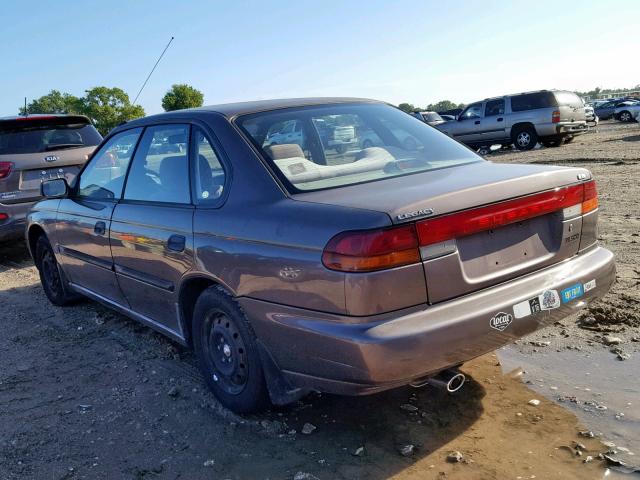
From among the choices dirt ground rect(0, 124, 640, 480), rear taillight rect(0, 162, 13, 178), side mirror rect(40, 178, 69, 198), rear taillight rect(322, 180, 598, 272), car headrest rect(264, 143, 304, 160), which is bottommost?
dirt ground rect(0, 124, 640, 480)

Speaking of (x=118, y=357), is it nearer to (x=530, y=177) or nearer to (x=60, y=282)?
(x=60, y=282)

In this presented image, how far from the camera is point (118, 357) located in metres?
4.57

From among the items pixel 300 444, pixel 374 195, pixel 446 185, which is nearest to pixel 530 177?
pixel 446 185

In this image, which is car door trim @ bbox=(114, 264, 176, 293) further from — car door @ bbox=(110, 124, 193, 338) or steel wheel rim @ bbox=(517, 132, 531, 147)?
steel wheel rim @ bbox=(517, 132, 531, 147)

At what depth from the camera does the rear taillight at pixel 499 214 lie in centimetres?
272

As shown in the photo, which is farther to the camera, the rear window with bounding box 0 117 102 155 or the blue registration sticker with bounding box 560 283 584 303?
the rear window with bounding box 0 117 102 155

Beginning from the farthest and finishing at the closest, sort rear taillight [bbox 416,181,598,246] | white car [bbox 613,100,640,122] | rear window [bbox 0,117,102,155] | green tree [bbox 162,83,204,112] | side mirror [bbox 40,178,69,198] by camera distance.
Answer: green tree [bbox 162,83,204,112] < white car [bbox 613,100,640,122] < rear window [bbox 0,117,102,155] < side mirror [bbox 40,178,69,198] < rear taillight [bbox 416,181,598,246]

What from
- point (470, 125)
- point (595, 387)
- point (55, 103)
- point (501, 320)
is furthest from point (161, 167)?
point (55, 103)

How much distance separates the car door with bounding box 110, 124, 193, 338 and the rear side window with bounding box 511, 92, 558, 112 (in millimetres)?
17459

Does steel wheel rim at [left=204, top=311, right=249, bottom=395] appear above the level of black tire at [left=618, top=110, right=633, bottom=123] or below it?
above

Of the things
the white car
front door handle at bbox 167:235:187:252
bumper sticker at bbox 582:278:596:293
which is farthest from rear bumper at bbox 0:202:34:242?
the white car

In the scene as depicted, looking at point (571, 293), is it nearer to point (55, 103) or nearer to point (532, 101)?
point (532, 101)

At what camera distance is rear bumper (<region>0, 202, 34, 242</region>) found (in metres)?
7.58

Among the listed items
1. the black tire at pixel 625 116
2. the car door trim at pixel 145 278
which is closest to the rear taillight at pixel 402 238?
the car door trim at pixel 145 278
